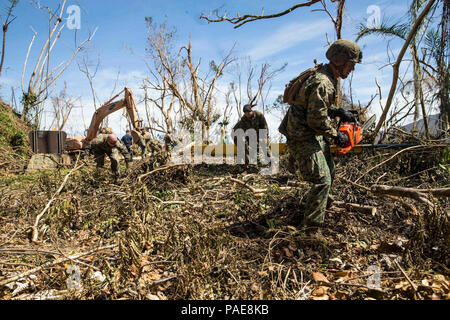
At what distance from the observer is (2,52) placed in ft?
41.9

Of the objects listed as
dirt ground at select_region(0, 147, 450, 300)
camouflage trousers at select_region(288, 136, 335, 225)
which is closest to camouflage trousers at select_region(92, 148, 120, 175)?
dirt ground at select_region(0, 147, 450, 300)

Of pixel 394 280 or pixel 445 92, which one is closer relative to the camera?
pixel 394 280

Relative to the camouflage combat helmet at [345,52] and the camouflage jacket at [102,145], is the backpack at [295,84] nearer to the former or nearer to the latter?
the camouflage combat helmet at [345,52]

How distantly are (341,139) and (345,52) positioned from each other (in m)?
0.88

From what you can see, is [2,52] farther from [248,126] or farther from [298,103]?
[298,103]

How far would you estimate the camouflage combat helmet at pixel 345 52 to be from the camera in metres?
3.00

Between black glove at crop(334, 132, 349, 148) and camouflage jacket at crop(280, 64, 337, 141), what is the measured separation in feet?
0.36

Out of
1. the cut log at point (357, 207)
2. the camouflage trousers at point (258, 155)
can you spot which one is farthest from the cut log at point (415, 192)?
the camouflage trousers at point (258, 155)

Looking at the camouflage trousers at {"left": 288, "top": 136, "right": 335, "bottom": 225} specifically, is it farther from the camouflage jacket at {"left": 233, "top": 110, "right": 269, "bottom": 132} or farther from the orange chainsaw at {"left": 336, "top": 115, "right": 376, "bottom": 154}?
the camouflage jacket at {"left": 233, "top": 110, "right": 269, "bottom": 132}

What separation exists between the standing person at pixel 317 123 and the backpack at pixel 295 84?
0.03 meters

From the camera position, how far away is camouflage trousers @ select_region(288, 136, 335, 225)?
299 centimetres

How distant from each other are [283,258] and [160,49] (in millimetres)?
20077
